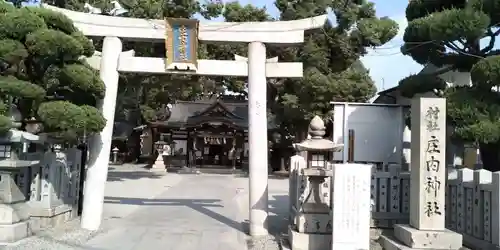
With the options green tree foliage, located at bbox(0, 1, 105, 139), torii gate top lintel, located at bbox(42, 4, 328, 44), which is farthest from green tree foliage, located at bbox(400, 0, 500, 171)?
green tree foliage, located at bbox(0, 1, 105, 139)

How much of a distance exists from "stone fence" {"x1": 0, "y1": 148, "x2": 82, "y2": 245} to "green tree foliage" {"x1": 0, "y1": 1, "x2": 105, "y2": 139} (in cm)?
90

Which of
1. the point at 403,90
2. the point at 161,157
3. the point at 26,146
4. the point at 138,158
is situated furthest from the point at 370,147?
the point at 138,158

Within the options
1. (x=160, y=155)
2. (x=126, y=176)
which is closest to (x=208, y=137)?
(x=160, y=155)

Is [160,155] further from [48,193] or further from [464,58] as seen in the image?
[464,58]

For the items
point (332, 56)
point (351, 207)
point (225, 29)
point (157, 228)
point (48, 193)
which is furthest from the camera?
point (332, 56)

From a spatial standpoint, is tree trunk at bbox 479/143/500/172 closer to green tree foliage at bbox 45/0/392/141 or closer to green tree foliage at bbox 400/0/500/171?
green tree foliage at bbox 400/0/500/171

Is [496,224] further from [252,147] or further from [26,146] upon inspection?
[26,146]

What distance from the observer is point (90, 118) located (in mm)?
9367

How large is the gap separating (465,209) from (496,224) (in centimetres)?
132

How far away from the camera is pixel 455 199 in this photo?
9.09 metres

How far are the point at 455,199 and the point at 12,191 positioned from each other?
836 cm

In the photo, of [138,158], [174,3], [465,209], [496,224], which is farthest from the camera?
[138,158]

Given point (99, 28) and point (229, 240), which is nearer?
point (229, 240)

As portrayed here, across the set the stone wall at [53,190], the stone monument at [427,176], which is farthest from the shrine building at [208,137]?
the stone monument at [427,176]
